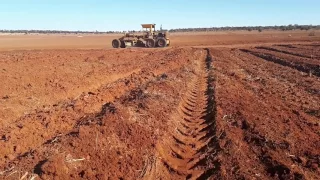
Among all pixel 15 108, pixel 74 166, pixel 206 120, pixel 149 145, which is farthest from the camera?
pixel 15 108

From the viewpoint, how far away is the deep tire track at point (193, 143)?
6.56 m

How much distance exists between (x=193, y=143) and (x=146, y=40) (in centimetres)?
3257

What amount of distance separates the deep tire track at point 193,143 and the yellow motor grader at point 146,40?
27.9m

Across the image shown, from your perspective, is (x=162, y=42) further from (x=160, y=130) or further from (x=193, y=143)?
(x=193, y=143)

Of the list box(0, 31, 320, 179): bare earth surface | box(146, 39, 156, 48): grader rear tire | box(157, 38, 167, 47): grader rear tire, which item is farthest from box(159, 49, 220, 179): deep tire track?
box(157, 38, 167, 47): grader rear tire

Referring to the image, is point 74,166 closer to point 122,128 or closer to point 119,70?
point 122,128

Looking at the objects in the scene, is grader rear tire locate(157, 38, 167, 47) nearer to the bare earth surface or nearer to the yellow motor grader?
the yellow motor grader

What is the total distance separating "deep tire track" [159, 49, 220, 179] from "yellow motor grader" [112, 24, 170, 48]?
2790 centimetres

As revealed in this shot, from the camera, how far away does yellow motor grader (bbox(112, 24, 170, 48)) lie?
3972 cm

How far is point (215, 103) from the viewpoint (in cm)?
1116

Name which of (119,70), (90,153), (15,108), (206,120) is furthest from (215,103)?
(119,70)

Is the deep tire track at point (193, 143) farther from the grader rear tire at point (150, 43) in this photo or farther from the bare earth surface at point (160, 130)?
the grader rear tire at point (150, 43)

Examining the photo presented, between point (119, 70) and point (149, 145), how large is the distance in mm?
12397

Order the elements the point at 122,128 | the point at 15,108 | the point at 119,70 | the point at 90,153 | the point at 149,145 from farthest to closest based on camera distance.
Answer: the point at 119,70 < the point at 15,108 < the point at 122,128 < the point at 149,145 < the point at 90,153
